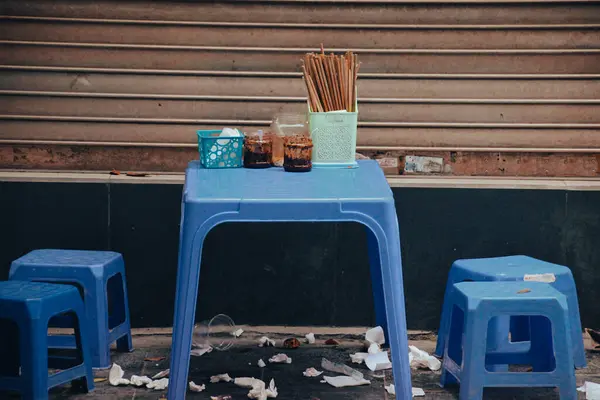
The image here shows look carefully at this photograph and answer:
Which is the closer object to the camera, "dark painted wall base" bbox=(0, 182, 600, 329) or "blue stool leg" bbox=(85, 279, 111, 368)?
"blue stool leg" bbox=(85, 279, 111, 368)

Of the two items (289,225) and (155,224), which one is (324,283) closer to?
(289,225)

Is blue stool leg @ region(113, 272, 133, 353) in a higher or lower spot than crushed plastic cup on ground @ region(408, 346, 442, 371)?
higher

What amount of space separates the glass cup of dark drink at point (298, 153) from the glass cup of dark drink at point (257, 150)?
183 mm

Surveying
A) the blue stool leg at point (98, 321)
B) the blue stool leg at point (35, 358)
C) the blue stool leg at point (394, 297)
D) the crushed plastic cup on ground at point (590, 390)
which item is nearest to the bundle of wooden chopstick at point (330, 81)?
the blue stool leg at point (394, 297)

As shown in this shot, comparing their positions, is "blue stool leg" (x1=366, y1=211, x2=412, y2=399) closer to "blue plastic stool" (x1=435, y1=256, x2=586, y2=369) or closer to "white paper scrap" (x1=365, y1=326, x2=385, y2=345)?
"blue plastic stool" (x1=435, y1=256, x2=586, y2=369)

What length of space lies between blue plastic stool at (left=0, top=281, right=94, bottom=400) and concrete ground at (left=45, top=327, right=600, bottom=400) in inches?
11.2

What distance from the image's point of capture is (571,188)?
19.8ft

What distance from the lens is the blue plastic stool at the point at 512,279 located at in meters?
5.30

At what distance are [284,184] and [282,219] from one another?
366 mm

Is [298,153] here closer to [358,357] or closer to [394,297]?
[394,297]

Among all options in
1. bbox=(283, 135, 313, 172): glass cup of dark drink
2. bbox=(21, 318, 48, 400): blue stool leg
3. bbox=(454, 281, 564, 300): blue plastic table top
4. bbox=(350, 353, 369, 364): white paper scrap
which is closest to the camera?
bbox=(21, 318, 48, 400): blue stool leg

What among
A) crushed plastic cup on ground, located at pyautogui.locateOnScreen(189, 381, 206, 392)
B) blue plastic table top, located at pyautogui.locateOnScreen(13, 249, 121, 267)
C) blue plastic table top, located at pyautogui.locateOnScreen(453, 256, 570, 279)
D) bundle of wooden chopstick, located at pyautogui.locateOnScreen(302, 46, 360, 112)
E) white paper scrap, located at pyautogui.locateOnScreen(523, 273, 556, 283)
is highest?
bundle of wooden chopstick, located at pyautogui.locateOnScreen(302, 46, 360, 112)

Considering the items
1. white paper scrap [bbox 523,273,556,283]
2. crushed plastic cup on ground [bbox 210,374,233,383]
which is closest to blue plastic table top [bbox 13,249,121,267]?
crushed plastic cup on ground [bbox 210,374,233,383]

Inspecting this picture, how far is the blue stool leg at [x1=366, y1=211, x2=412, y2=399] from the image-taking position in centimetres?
443
